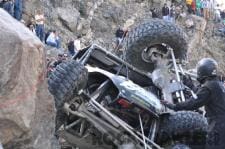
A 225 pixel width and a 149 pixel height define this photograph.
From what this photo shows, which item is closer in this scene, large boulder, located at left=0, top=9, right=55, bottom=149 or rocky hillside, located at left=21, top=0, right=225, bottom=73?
large boulder, located at left=0, top=9, right=55, bottom=149

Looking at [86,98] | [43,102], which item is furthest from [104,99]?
[43,102]

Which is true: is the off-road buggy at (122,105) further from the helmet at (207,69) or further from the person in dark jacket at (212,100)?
the helmet at (207,69)

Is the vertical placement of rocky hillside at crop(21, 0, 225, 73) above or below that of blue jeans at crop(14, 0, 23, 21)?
below

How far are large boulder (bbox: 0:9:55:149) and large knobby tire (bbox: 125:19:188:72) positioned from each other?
366cm

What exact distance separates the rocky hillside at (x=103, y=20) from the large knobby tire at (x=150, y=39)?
37.2 ft

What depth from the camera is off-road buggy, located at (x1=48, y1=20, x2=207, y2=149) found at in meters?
7.06

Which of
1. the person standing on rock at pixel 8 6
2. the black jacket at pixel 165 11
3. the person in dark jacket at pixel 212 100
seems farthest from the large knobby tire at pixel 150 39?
the black jacket at pixel 165 11

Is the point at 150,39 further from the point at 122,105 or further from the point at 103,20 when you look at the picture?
the point at 103,20

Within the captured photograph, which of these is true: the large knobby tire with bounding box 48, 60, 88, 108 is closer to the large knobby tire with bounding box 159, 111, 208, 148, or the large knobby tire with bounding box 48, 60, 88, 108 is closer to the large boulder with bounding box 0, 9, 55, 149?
the large knobby tire with bounding box 159, 111, 208, 148

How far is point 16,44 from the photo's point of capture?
13.8 feet

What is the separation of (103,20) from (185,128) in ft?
64.2

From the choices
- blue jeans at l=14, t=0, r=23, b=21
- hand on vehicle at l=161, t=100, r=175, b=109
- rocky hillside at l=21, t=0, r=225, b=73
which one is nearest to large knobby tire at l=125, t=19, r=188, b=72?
hand on vehicle at l=161, t=100, r=175, b=109

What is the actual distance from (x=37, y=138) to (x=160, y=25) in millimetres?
3964

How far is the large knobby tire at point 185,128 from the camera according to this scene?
286 inches
